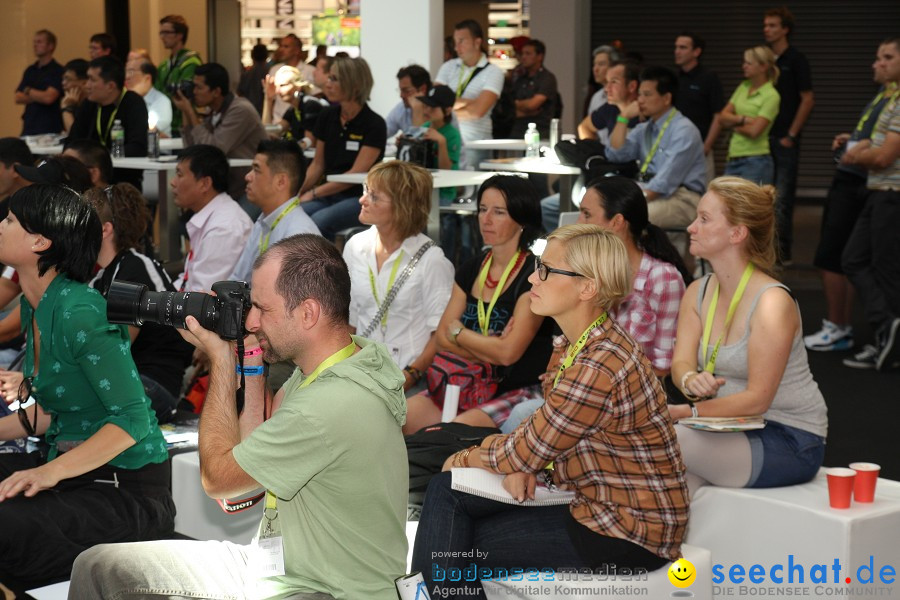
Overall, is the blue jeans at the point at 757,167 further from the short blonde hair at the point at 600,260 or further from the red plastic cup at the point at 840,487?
the short blonde hair at the point at 600,260

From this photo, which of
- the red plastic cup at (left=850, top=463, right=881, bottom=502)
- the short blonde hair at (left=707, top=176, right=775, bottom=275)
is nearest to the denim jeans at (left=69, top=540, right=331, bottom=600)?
the red plastic cup at (left=850, top=463, right=881, bottom=502)

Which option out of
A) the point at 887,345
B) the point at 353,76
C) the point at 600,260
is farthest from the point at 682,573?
the point at 353,76

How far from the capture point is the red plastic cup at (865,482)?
2.89 meters

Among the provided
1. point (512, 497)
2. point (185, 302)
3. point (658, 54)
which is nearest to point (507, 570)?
point (512, 497)

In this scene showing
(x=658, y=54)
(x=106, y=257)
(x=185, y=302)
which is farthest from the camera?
(x=658, y=54)

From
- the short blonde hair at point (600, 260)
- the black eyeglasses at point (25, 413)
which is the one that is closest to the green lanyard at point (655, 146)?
the short blonde hair at point (600, 260)

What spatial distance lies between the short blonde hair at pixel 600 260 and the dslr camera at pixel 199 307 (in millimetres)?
855

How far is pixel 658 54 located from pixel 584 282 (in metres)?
11.3

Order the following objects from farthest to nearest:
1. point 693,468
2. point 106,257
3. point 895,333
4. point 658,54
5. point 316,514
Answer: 1. point 658,54
2. point 895,333
3. point 106,257
4. point 693,468
5. point 316,514

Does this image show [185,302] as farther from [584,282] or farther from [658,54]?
[658,54]

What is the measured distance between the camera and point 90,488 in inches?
109

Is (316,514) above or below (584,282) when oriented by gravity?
below

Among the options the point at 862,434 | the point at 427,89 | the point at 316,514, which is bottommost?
the point at 862,434

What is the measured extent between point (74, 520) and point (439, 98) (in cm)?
473
